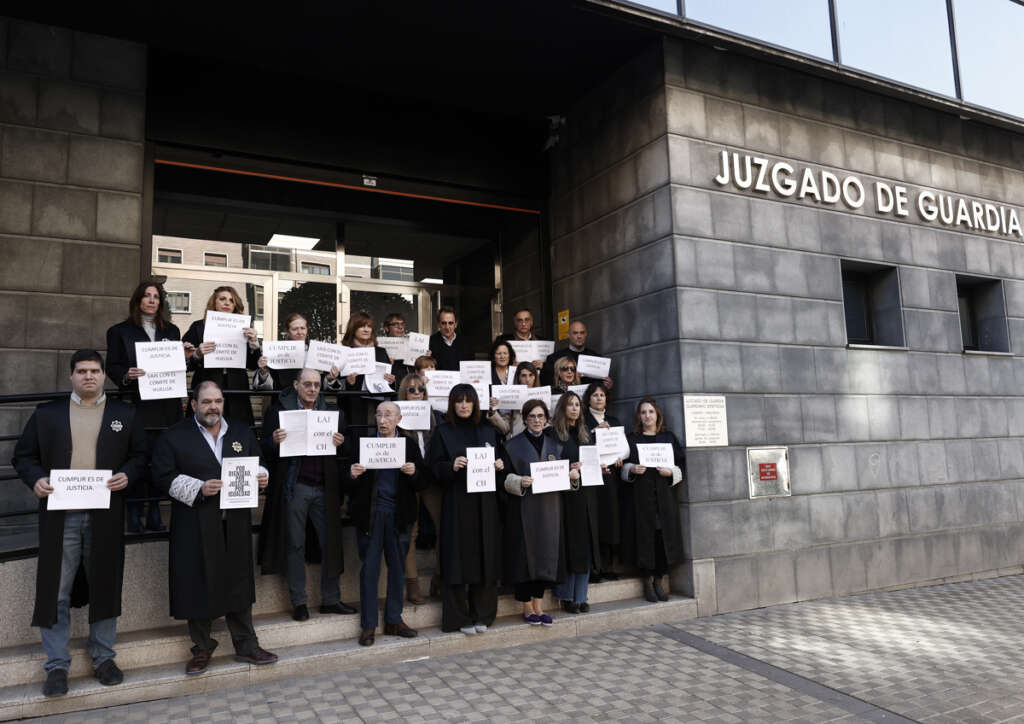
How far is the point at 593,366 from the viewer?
25.6 ft

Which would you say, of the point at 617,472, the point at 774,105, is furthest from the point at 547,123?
the point at 617,472

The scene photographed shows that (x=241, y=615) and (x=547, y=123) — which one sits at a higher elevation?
(x=547, y=123)

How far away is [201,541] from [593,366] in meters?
4.38

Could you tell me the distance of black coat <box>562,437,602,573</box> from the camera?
20.5 ft

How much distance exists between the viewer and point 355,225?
970cm

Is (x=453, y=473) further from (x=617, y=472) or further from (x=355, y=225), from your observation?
(x=355, y=225)

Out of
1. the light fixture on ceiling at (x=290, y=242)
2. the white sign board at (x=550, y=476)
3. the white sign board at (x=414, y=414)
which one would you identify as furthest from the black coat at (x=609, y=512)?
the light fixture on ceiling at (x=290, y=242)

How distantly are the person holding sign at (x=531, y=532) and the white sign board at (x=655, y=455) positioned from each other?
828mm

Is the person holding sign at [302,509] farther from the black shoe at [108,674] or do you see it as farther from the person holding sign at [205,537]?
the black shoe at [108,674]

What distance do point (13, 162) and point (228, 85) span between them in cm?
236

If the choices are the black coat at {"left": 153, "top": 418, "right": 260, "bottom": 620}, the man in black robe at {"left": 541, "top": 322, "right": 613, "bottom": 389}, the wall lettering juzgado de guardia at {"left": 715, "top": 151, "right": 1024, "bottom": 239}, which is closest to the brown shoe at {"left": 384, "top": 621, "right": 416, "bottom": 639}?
the black coat at {"left": 153, "top": 418, "right": 260, "bottom": 620}

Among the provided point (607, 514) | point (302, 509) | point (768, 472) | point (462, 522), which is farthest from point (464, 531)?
point (768, 472)

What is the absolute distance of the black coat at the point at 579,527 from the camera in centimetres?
625

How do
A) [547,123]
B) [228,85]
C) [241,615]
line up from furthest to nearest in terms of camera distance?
[547,123] → [228,85] → [241,615]
